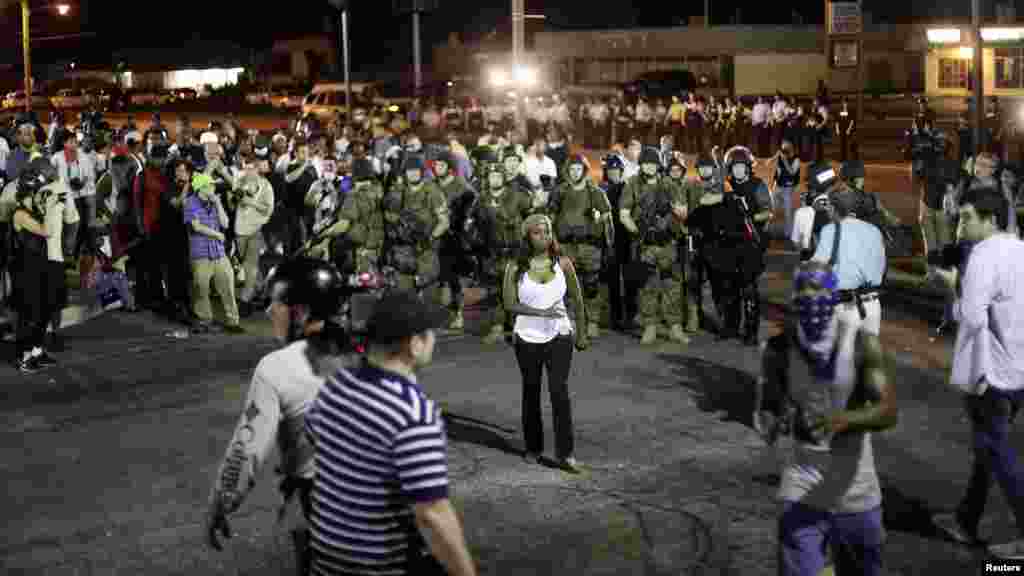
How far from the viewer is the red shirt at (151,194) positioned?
1591 centimetres

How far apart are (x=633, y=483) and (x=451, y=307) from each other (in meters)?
6.73

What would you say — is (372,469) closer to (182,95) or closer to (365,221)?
(365,221)

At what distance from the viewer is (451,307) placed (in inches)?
623

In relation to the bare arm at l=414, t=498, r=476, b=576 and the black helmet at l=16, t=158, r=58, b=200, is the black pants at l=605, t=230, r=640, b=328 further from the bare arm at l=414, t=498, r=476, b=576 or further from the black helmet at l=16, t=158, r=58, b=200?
the bare arm at l=414, t=498, r=476, b=576

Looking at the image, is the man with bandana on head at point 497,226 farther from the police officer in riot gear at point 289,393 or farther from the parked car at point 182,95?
the parked car at point 182,95

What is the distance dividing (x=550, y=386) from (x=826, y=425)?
4062 mm

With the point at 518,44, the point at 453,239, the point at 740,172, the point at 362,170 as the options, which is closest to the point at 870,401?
the point at 740,172

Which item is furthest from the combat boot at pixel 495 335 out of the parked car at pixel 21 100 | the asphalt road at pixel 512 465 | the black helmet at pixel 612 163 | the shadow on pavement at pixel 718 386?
the parked car at pixel 21 100

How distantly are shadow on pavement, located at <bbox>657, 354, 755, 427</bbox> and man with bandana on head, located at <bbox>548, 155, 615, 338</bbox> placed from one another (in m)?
1.33

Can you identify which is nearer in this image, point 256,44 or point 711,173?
point 711,173

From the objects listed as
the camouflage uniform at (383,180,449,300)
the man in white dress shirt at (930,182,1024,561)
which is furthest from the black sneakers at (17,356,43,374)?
the man in white dress shirt at (930,182,1024,561)

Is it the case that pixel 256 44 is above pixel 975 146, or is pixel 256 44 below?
above

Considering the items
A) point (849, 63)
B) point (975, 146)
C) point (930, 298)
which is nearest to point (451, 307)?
point (930, 298)

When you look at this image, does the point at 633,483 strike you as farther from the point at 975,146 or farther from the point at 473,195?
the point at 975,146
